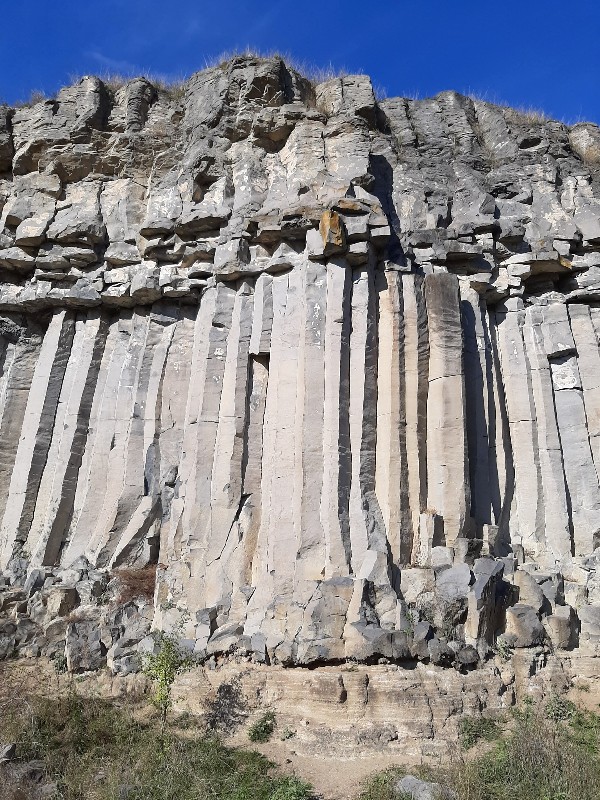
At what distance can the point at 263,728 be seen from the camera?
32.2 ft

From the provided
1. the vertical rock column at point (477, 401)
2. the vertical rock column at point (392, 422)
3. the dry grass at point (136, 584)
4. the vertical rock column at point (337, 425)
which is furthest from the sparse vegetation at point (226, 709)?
the vertical rock column at point (477, 401)

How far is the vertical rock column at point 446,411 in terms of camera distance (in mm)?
13219

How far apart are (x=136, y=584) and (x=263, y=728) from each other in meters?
5.21

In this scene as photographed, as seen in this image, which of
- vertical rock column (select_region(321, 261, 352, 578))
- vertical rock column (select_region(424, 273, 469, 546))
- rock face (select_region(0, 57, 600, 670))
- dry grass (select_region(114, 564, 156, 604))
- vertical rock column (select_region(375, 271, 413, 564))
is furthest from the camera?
dry grass (select_region(114, 564, 156, 604))

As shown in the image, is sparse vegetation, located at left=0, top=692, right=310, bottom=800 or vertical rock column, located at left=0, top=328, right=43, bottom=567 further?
vertical rock column, located at left=0, top=328, right=43, bottom=567

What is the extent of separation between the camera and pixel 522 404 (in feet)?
50.8

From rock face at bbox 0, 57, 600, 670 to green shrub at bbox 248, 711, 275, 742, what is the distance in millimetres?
872

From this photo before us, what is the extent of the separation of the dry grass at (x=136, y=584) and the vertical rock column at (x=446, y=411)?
6019 mm

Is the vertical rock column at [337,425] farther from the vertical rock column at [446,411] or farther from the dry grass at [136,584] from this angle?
the dry grass at [136,584]

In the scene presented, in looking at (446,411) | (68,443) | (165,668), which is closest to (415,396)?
(446,411)

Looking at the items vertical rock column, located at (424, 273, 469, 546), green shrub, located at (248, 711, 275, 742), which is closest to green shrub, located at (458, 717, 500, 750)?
green shrub, located at (248, 711, 275, 742)

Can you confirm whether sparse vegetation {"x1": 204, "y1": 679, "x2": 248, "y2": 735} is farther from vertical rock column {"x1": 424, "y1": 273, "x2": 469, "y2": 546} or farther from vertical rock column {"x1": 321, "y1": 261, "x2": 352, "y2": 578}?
vertical rock column {"x1": 424, "y1": 273, "x2": 469, "y2": 546}

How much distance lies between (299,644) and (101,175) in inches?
593

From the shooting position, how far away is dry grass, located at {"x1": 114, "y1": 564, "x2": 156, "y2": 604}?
1387 centimetres
